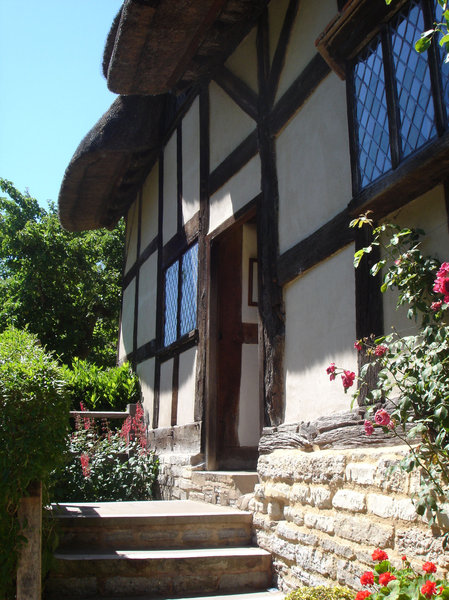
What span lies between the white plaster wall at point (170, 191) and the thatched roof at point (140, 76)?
390mm

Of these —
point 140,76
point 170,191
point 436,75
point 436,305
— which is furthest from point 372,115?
point 170,191

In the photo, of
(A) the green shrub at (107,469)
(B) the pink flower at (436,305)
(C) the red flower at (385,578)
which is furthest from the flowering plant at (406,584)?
(A) the green shrub at (107,469)

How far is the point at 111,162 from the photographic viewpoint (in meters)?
8.48

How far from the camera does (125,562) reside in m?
3.89

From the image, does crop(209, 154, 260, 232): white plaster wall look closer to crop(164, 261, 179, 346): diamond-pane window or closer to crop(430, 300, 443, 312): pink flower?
crop(164, 261, 179, 346): diamond-pane window

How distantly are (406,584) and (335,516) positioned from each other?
1007 mm

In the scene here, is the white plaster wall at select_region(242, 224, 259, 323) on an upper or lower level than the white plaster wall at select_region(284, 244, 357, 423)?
upper

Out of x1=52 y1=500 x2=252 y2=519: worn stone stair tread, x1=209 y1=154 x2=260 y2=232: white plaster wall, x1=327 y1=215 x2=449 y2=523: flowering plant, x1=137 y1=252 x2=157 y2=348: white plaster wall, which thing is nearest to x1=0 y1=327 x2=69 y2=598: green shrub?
x1=52 y1=500 x2=252 y2=519: worn stone stair tread

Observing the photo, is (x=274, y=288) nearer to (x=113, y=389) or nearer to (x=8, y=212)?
(x=113, y=389)

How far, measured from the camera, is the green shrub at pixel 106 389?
28.8ft

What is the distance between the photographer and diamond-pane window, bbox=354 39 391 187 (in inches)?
136

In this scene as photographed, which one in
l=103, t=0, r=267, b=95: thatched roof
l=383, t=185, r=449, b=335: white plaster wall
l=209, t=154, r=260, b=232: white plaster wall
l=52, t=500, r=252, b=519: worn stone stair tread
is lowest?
l=52, t=500, r=252, b=519: worn stone stair tread

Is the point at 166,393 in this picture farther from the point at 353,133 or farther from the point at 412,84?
the point at 412,84

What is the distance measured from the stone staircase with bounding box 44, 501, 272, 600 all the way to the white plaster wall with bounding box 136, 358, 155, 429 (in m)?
3.24
